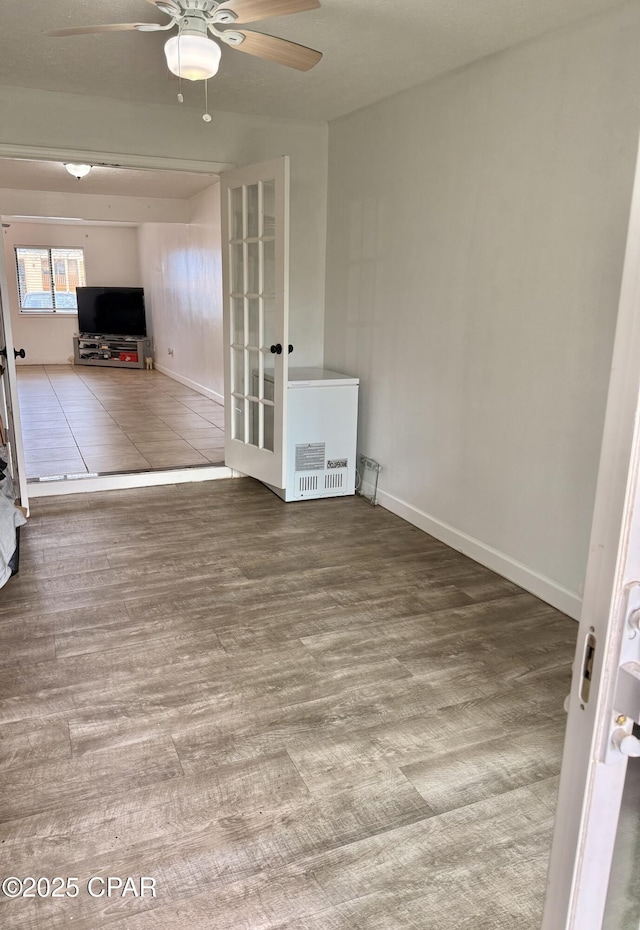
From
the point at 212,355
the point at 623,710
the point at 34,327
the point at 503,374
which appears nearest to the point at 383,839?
the point at 623,710

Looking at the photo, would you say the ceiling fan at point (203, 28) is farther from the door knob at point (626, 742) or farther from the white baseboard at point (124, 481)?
the white baseboard at point (124, 481)

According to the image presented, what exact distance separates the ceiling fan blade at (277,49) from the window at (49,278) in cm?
940

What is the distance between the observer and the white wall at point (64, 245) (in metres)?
10.9

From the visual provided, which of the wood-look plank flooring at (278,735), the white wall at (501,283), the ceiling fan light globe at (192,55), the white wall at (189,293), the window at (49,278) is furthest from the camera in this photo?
the window at (49,278)

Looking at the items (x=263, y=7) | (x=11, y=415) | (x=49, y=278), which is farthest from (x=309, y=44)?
(x=49, y=278)

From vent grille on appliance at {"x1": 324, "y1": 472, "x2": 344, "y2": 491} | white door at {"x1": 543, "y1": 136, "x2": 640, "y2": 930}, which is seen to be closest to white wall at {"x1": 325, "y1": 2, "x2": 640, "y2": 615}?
vent grille on appliance at {"x1": 324, "y1": 472, "x2": 344, "y2": 491}

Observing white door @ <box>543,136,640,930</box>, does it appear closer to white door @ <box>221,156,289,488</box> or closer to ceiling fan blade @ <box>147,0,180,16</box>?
ceiling fan blade @ <box>147,0,180,16</box>

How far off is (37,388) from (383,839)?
8244 mm

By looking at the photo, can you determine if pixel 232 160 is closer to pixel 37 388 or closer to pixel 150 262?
pixel 37 388

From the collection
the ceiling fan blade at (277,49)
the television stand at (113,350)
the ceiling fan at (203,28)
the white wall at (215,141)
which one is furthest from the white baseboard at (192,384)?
the ceiling fan at (203,28)

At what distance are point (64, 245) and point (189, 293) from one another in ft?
13.1

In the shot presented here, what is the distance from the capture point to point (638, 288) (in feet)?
2.20

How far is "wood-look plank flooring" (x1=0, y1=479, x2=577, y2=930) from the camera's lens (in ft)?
5.31

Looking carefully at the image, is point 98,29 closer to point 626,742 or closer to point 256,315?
point 256,315
